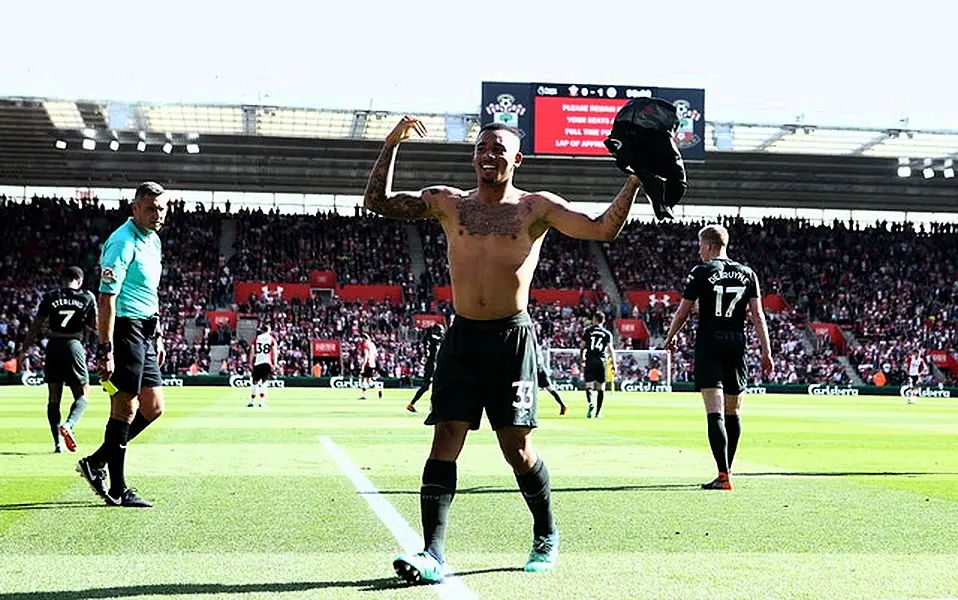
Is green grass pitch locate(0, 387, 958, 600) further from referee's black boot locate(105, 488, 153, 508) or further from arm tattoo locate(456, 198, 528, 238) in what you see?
arm tattoo locate(456, 198, 528, 238)

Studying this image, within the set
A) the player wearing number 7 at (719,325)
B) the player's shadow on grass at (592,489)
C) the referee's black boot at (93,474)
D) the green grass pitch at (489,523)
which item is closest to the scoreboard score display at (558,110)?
the green grass pitch at (489,523)

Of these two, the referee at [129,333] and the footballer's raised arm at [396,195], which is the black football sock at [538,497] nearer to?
the footballer's raised arm at [396,195]

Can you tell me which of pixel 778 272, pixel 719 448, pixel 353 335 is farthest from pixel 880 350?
pixel 719 448

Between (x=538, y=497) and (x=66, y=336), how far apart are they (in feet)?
27.4

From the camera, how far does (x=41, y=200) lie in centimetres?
5578

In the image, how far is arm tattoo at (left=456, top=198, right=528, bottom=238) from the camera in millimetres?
5973

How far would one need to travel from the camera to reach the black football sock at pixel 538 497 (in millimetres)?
5969

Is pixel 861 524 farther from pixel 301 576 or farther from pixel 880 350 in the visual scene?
pixel 880 350

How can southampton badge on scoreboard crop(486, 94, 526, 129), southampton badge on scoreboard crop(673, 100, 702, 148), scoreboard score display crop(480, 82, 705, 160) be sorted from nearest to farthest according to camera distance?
southampton badge on scoreboard crop(486, 94, 526, 129) < scoreboard score display crop(480, 82, 705, 160) < southampton badge on scoreboard crop(673, 100, 702, 148)

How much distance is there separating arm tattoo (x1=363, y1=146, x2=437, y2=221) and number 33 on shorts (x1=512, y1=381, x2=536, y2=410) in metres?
0.95

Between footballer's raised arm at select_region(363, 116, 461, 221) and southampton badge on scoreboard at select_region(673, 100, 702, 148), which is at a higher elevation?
southampton badge on scoreboard at select_region(673, 100, 702, 148)

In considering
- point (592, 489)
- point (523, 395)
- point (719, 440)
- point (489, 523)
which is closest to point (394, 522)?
point (489, 523)

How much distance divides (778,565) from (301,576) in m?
2.33

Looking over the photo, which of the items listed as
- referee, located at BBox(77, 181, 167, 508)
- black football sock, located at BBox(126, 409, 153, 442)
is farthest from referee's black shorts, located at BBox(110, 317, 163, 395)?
black football sock, located at BBox(126, 409, 153, 442)
